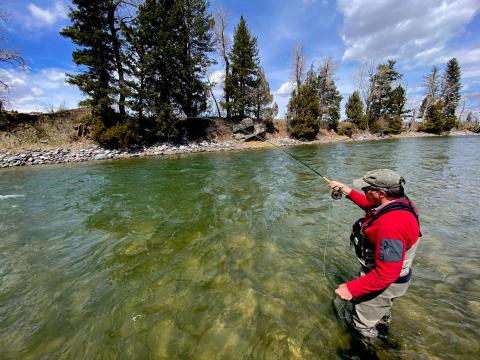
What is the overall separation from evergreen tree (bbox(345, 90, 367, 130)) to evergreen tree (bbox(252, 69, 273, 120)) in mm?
17551

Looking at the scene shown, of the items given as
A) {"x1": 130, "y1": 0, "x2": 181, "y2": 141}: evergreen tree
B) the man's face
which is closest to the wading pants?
the man's face

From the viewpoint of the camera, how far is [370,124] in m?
46.0

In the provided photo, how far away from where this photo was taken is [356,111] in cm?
4484

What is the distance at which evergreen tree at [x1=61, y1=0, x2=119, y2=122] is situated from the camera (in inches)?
842

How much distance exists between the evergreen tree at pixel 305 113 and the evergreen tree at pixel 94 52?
24.2m

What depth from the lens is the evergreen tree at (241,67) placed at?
110 ft

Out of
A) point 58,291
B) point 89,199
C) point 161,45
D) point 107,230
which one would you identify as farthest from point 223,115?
point 58,291

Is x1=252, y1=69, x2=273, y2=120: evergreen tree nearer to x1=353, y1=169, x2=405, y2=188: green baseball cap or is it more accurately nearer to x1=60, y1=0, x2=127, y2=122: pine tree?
x1=60, y1=0, x2=127, y2=122: pine tree

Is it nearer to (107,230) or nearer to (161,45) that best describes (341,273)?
(107,230)

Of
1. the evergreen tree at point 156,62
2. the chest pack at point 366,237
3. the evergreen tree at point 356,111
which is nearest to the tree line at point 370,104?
the evergreen tree at point 356,111

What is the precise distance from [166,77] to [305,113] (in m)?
20.2

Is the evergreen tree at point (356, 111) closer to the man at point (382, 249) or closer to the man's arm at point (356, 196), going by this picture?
the man's arm at point (356, 196)

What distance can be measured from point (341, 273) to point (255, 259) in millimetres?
1554

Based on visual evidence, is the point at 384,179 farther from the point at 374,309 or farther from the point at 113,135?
the point at 113,135
